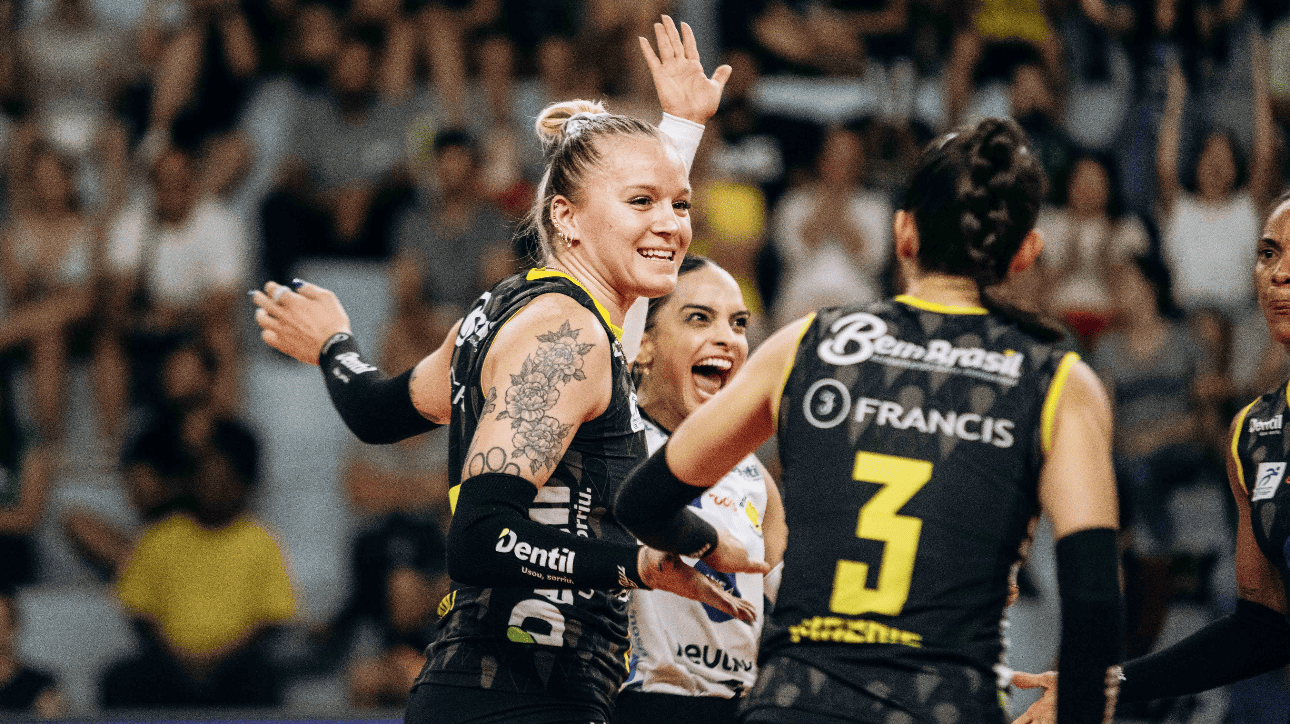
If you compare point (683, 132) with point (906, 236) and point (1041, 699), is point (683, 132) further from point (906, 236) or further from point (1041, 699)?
point (1041, 699)

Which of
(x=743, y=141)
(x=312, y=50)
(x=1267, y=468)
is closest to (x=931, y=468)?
(x=1267, y=468)

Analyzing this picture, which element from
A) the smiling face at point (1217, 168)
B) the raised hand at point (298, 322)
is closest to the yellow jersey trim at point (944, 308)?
the raised hand at point (298, 322)

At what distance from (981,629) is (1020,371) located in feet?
1.44

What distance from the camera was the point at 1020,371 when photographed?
7.38 feet

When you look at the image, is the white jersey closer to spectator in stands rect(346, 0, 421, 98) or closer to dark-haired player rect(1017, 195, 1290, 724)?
dark-haired player rect(1017, 195, 1290, 724)

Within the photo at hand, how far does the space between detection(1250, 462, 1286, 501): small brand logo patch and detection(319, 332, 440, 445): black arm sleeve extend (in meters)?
1.95

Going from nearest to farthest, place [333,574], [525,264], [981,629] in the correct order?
[981,629] < [525,264] < [333,574]

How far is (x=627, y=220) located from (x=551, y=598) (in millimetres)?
859

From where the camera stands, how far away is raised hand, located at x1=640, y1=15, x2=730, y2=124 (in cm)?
358

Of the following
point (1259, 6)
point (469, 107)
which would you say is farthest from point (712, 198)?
point (1259, 6)

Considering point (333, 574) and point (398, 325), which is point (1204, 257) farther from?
point (333, 574)

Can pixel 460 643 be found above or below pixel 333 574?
above

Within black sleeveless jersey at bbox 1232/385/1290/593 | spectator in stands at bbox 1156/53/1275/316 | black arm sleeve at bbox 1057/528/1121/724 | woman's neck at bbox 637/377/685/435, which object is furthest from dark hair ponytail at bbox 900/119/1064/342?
spectator in stands at bbox 1156/53/1275/316

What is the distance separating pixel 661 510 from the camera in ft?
7.89
